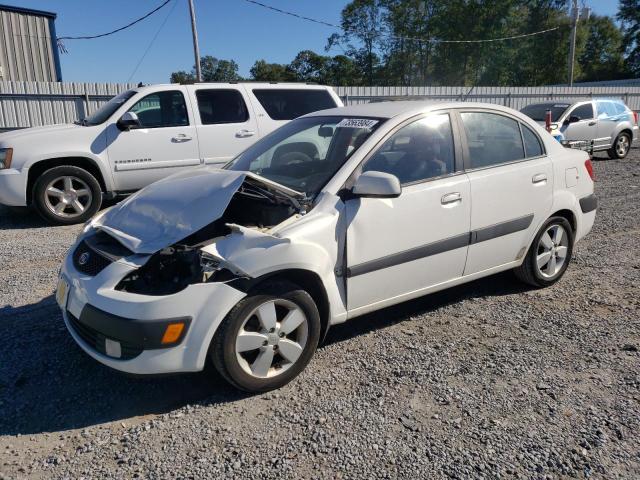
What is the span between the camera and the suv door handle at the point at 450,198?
11.9 feet

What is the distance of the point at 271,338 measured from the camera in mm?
2965

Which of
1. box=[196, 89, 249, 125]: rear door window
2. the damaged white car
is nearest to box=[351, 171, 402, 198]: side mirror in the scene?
the damaged white car

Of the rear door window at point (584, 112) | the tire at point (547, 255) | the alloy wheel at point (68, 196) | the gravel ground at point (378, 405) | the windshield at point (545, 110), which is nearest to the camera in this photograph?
the gravel ground at point (378, 405)

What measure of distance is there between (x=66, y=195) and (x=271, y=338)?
542 centimetres

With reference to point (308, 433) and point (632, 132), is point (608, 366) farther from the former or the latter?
point (632, 132)

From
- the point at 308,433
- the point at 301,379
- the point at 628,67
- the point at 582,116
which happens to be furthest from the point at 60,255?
the point at 628,67

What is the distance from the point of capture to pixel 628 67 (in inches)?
2325

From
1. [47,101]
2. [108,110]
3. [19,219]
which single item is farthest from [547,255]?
[47,101]

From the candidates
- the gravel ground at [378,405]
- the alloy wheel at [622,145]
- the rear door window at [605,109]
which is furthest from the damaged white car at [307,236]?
the alloy wheel at [622,145]

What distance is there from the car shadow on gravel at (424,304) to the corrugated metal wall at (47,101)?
12.4m

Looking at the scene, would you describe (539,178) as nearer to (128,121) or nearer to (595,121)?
(128,121)

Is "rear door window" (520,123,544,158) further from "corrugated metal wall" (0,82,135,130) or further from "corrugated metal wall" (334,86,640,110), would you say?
"corrugated metal wall" (334,86,640,110)

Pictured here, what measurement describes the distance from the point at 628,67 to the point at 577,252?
65.6m

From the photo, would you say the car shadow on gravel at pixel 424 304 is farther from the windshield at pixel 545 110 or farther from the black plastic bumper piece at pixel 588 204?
the windshield at pixel 545 110
